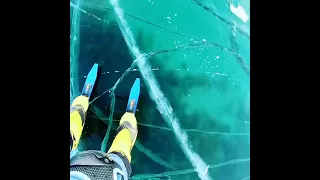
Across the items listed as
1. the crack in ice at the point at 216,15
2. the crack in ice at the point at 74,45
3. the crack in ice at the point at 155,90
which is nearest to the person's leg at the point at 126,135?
the crack in ice at the point at 155,90

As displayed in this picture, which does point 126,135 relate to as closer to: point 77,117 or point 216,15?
point 77,117

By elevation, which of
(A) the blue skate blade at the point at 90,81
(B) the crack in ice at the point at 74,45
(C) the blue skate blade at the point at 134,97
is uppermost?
(B) the crack in ice at the point at 74,45

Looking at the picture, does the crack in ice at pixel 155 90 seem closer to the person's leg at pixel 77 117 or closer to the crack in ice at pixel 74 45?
the crack in ice at pixel 74 45

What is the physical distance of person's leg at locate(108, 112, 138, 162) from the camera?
140cm

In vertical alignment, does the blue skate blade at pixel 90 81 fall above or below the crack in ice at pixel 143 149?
above

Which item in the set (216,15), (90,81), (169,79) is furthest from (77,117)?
(216,15)

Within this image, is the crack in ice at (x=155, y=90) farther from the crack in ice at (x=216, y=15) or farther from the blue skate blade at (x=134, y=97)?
the crack in ice at (x=216, y=15)

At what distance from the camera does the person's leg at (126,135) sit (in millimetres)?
1403

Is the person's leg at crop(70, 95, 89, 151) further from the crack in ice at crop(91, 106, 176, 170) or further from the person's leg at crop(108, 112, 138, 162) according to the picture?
the person's leg at crop(108, 112, 138, 162)

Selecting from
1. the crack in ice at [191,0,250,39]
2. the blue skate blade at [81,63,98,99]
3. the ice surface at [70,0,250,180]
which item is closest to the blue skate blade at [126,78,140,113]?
the ice surface at [70,0,250,180]

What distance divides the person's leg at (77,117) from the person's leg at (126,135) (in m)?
0.15

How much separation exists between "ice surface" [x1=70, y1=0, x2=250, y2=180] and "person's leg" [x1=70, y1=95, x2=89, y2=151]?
0.04 m
